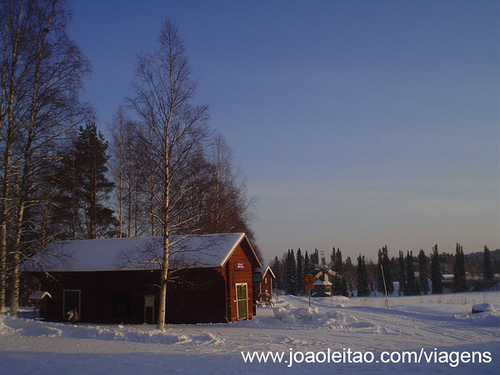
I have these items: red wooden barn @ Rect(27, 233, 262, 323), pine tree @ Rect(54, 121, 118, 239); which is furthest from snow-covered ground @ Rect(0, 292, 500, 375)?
pine tree @ Rect(54, 121, 118, 239)

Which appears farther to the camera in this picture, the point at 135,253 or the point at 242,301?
the point at 242,301

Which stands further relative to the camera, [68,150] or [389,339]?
[68,150]

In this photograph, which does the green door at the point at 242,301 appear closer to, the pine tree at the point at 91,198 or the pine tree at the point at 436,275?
the pine tree at the point at 91,198

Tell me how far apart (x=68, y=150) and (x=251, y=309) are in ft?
44.2

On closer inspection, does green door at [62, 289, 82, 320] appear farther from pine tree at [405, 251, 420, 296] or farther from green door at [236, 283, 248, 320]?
pine tree at [405, 251, 420, 296]

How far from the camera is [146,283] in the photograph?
21938mm

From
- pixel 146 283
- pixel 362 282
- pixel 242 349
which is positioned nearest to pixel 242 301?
pixel 146 283

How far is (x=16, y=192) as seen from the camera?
15938 millimetres

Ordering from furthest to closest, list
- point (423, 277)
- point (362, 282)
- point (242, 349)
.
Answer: point (423, 277) < point (362, 282) < point (242, 349)

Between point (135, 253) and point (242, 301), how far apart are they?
6.45 metres

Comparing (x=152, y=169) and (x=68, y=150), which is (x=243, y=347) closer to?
(x=152, y=169)

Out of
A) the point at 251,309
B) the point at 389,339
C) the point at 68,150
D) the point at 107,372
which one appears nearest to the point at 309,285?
the point at 251,309

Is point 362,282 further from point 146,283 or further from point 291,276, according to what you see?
point 146,283

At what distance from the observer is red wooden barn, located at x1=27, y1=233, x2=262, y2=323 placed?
21.0 m
